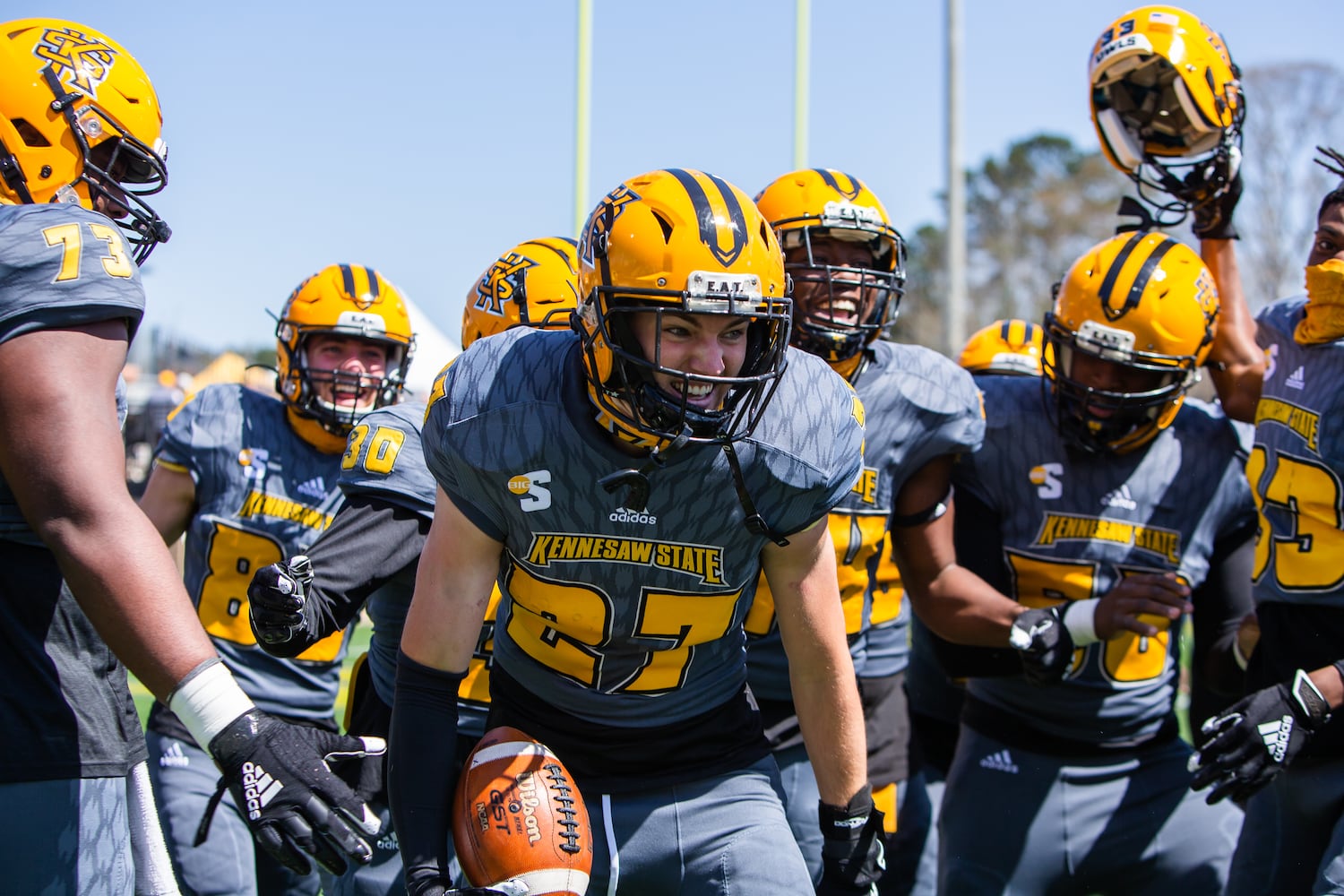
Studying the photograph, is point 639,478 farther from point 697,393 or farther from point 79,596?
point 79,596

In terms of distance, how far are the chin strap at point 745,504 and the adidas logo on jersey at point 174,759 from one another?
2209 millimetres

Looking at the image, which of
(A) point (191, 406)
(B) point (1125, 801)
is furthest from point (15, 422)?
(B) point (1125, 801)

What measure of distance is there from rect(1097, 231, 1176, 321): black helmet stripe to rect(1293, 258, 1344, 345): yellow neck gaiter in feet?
1.36

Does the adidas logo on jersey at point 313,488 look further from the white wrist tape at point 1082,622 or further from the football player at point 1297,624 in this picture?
the football player at point 1297,624

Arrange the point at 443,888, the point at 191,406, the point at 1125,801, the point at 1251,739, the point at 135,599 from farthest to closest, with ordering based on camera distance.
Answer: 1. the point at 191,406
2. the point at 1125,801
3. the point at 1251,739
4. the point at 443,888
5. the point at 135,599

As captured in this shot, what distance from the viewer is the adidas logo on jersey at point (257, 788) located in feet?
6.31

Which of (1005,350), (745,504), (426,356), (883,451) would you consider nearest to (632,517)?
(745,504)

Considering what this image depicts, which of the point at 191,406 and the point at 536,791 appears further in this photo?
the point at 191,406

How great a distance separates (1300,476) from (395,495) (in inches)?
89.8

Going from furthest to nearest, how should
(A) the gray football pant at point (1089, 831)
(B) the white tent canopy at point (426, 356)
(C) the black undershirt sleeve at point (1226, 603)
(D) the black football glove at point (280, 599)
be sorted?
(B) the white tent canopy at point (426, 356)
(C) the black undershirt sleeve at point (1226, 603)
(A) the gray football pant at point (1089, 831)
(D) the black football glove at point (280, 599)

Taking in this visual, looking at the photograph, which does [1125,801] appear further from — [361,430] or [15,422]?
[15,422]

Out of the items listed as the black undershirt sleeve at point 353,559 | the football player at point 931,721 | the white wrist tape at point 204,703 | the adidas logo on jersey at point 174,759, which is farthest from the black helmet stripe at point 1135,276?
the adidas logo on jersey at point 174,759

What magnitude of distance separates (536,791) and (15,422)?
1.08m

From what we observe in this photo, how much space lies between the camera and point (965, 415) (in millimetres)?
3412
